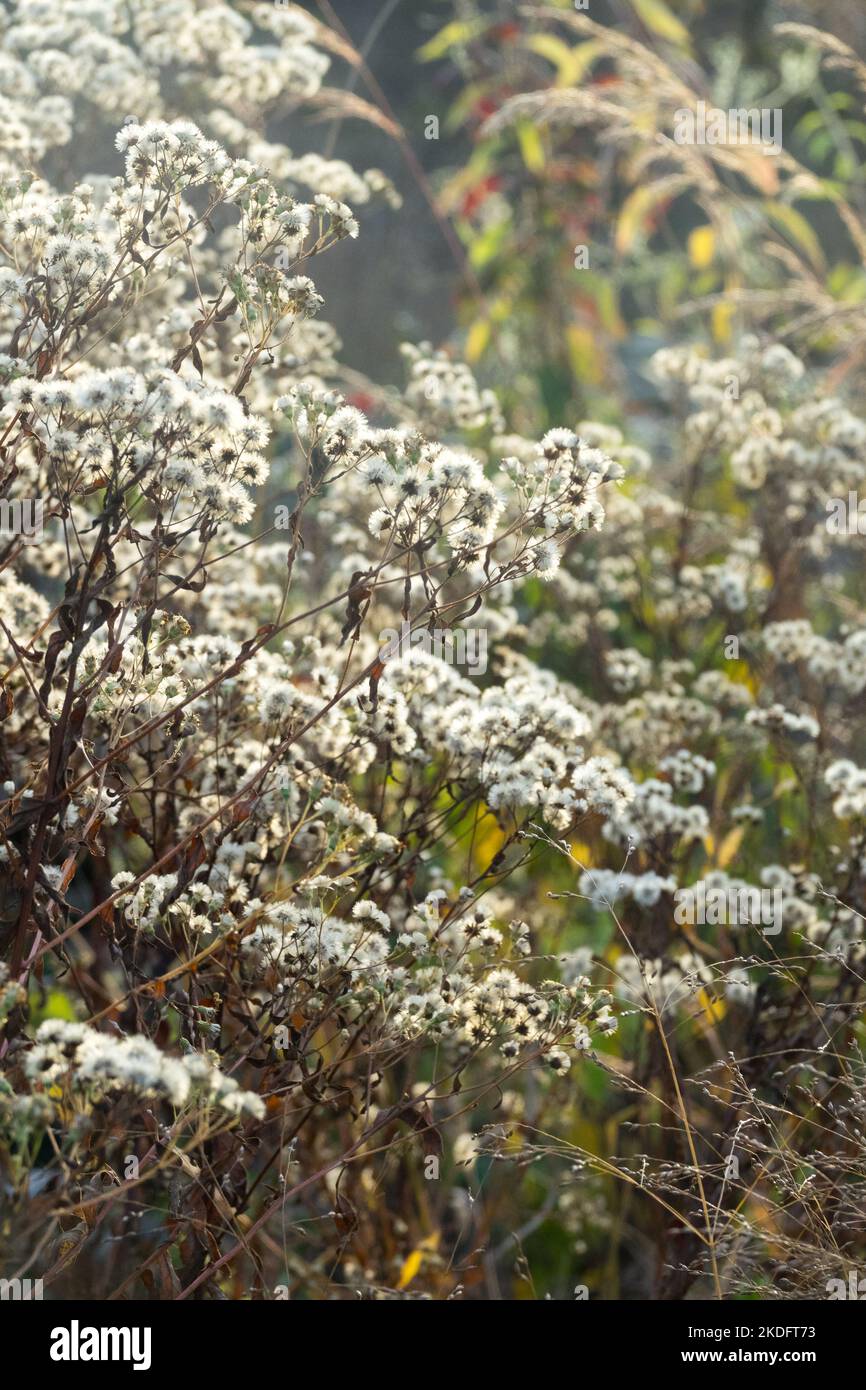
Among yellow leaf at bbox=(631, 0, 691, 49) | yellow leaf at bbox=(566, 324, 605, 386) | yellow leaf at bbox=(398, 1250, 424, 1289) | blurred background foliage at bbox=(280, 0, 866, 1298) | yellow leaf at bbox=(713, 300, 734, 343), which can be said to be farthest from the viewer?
yellow leaf at bbox=(631, 0, 691, 49)

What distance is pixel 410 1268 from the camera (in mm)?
2658

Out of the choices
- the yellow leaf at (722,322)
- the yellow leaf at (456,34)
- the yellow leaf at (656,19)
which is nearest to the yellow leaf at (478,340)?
the yellow leaf at (722,322)

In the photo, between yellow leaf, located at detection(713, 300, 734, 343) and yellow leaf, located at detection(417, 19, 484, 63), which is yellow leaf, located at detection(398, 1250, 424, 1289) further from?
yellow leaf, located at detection(417, 19, 484, 63)

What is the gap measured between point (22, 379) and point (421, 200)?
608cm

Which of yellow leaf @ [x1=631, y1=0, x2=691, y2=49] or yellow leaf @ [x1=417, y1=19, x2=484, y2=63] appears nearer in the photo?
yellow leaf @ [x1=417, y1=19, x2=484, y2=63]

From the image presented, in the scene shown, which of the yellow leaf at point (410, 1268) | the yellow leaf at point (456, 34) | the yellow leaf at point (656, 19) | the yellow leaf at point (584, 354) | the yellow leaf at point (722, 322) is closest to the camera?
the yellow leaf at point (410, 1268)

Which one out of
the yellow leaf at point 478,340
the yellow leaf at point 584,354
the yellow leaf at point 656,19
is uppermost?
the yellow leaf at point 656,19

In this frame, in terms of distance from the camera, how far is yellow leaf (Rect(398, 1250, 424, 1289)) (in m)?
2.64

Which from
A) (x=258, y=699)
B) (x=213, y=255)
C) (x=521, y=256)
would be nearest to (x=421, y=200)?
(x=521, y=256)

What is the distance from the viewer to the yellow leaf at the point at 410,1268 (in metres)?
2.64

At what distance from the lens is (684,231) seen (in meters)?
8.84

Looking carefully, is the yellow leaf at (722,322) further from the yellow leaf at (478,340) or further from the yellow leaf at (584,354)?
the yellow leaf at (478,340)

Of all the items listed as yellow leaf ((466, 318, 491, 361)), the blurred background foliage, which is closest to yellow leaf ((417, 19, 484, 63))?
the blurred background foliage
